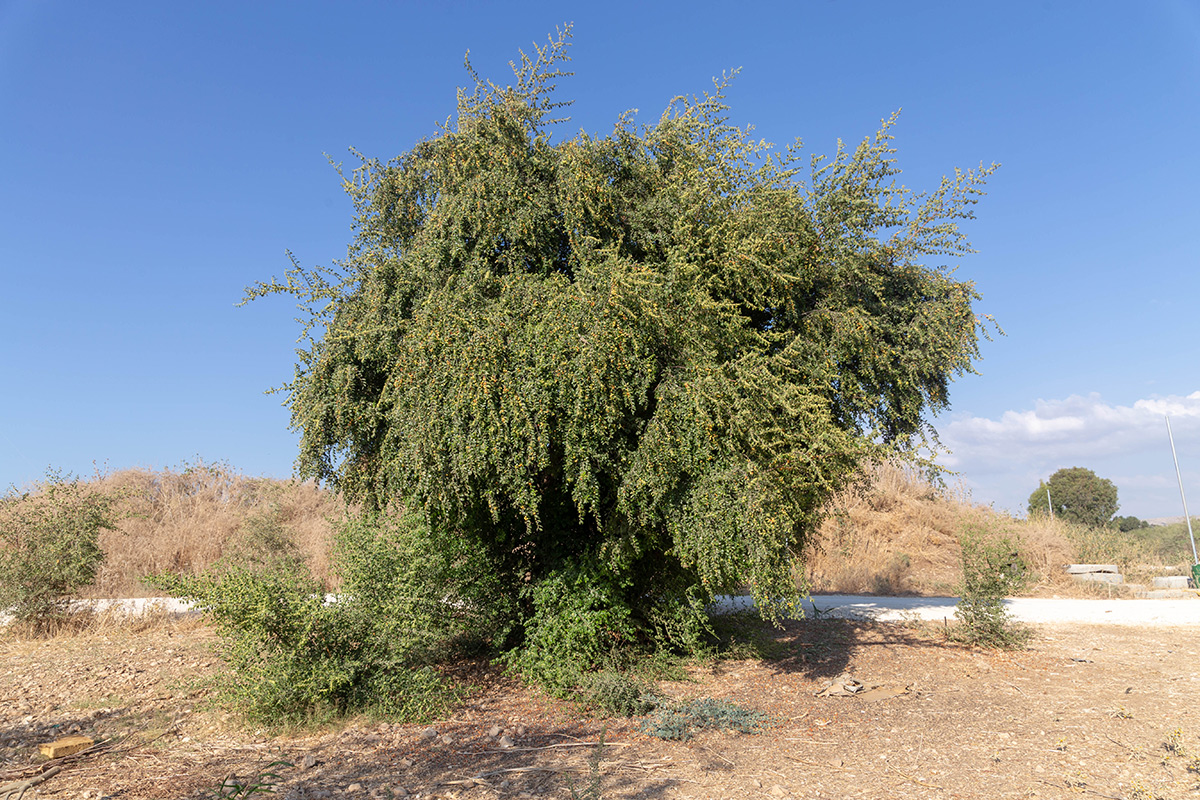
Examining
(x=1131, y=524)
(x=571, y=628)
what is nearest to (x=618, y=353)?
(x=571, y=628)

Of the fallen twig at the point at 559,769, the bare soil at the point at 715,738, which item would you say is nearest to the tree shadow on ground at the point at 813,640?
the bare soil at the point at 715,738

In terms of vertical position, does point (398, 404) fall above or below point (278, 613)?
above

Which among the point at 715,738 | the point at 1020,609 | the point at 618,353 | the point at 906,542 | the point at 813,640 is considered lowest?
the point at 715,738

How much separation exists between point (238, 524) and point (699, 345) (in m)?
18.3

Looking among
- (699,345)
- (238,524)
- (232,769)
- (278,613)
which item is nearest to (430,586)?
(278,613)

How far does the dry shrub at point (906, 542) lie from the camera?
20.6m

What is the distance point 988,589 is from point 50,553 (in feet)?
50.1

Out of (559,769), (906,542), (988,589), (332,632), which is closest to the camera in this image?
(559,769)

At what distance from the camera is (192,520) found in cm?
2158

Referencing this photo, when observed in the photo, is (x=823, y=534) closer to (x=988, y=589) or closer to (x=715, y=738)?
(x=988, y=589)

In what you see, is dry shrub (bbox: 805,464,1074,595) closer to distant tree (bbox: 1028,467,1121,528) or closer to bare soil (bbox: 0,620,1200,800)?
bare soil (bbox: 0,620,1200,800)

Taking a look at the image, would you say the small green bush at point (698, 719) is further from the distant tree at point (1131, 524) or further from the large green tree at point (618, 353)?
the distant tree at point (1131, 524)

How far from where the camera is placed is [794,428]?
28.9 ft

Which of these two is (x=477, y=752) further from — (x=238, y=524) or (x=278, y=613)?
(x=238, y=524)
